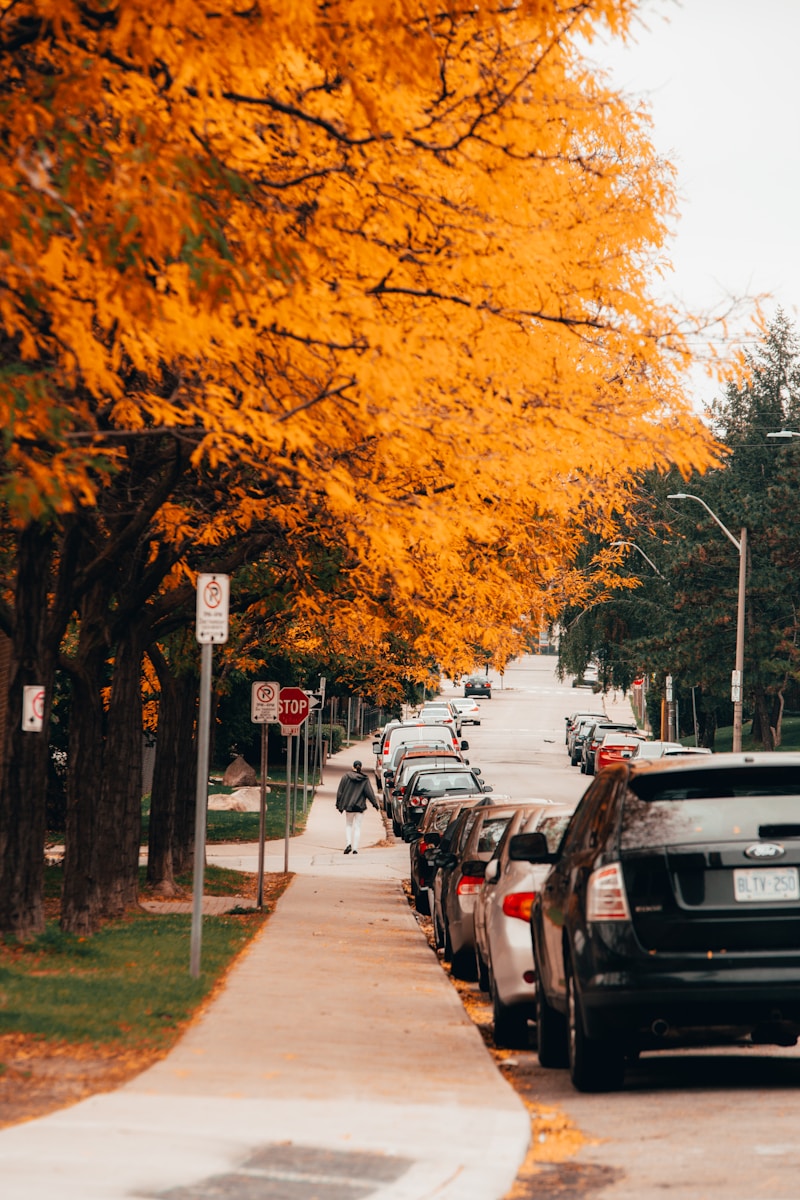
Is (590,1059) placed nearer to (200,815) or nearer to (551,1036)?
(551,1036)

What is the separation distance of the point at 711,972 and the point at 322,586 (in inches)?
395

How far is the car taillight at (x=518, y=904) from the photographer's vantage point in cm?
1149

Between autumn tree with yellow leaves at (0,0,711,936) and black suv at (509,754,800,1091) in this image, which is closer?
autumn tree with yellow leaves at (0,0,711,936)

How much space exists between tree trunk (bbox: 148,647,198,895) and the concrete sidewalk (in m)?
9.56

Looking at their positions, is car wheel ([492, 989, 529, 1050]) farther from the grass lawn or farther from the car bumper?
the car bumper

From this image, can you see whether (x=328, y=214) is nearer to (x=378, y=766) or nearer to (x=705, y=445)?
(x=705, y=445)

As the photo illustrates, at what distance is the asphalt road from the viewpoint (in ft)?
21.8

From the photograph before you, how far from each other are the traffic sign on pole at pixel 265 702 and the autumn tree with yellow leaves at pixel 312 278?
6.00m

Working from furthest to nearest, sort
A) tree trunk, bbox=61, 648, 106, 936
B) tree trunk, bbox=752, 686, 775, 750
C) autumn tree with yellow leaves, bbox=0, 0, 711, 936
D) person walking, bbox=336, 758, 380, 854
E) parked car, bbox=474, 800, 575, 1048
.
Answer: tree trunk, bbox=752, 686, 775, 750 → person walking, bbox=336, 758, 380, 854 → tree trunk, bbox=61, 648, 106, 936 → parked car, bbox=474, 800, 575, 1048 → autumn tree with yellow leaves, bbox=0, 0, 711, 936

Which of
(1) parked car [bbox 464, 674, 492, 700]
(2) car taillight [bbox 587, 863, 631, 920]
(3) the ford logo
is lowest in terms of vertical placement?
(2) car taillight [bbox 587, 863, 631, 920]

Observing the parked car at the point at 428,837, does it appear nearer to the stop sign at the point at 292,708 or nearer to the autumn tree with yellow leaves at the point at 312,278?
the stop sign at the point at 292,708

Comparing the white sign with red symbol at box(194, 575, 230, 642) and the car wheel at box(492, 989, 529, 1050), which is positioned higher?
the white sign with red symbol at box(194, 575, 230, 642)

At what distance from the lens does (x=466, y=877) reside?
15.2 m

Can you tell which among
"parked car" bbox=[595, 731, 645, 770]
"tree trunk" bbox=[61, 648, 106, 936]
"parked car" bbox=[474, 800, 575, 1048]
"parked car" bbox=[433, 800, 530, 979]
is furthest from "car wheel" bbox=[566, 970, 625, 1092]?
"parked car" bbox=[595, 731, 645, 770]
